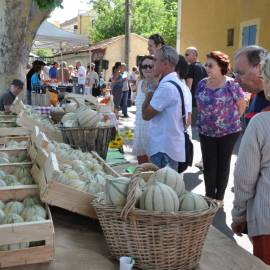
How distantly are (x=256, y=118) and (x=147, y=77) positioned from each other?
2814mm

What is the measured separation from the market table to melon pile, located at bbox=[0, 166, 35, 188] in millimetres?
265

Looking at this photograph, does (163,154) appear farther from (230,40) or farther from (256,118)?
(230,40)

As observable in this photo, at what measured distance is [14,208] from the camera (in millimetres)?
1972

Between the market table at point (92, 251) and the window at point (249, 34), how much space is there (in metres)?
11.6

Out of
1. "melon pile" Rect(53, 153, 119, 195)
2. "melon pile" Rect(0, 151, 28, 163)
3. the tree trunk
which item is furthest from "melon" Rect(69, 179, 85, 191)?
the tree trunk

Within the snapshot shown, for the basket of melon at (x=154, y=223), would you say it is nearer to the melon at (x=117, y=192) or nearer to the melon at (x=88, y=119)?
the melon at (x=117, y=192)

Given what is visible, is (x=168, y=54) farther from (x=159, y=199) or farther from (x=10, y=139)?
(x=159, y=199)

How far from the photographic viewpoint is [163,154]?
146 inches

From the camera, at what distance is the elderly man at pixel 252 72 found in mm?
2824

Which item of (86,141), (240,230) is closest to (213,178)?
(86,141)

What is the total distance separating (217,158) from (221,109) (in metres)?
0.52

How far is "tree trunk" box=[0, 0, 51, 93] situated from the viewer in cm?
718

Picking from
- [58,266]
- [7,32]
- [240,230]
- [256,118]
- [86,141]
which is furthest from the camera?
[7,32]

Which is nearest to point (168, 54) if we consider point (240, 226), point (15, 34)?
point (240, 226)
